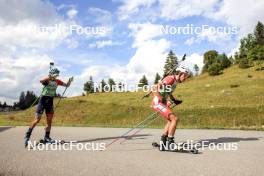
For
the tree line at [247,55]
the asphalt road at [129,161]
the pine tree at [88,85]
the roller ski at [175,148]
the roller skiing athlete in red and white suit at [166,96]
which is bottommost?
the asphalt road at [129,161]

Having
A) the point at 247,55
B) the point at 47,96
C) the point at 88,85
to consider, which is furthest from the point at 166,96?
the point at 88,85

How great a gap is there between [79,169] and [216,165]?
8.65 feet

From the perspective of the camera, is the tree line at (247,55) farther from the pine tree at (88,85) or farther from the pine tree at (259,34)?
the pine tree at (88,85)

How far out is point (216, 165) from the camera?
23.8 ft

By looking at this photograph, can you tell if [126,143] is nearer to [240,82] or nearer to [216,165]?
[216,165]

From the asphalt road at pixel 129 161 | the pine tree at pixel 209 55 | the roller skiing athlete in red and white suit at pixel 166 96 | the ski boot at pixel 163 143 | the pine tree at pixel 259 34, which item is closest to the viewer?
the asphalt road at pixel 129 161

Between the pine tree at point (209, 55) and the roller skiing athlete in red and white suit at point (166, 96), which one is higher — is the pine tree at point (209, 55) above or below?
above

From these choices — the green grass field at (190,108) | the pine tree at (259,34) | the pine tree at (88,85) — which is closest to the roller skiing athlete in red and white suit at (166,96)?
the green grass field at (190,108)

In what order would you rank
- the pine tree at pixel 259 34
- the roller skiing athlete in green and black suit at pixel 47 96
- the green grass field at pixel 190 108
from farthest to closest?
the pine tree at pixel 259 34
the green grass field at pixel 190 108
the roller skiing athlete in green and black suit at pixel 47 96

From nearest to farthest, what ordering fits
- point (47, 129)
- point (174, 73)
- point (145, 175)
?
1. point (145, 175)
2. point (174, 73)
3. point (47, 129)

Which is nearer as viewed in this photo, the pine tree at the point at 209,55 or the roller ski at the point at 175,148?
the roller ski at the point at 175,148

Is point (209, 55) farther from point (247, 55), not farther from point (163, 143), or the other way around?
point (163, 143)

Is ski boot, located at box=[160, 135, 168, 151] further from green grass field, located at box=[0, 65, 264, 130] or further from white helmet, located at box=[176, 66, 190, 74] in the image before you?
green grass field, located at box=[0, 65, 264, 130]

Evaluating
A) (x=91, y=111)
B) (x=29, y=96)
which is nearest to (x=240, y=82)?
(x=91, y=111)
